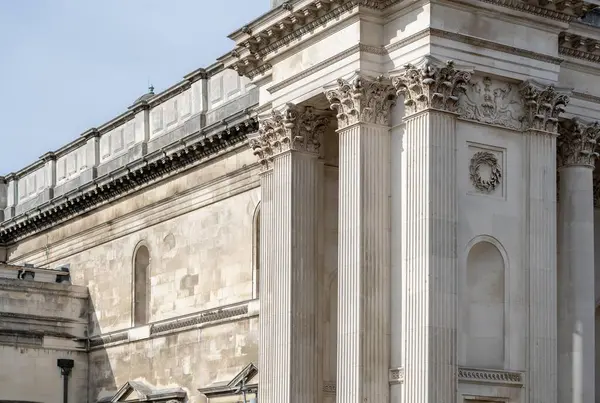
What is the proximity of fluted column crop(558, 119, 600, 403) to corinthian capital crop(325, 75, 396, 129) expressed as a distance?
416 cm

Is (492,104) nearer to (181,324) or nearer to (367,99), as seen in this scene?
(367,99)

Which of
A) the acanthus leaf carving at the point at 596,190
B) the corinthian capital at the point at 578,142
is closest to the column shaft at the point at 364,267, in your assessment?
the corinthian capital at the point at 578,142

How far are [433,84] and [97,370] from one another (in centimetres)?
2248

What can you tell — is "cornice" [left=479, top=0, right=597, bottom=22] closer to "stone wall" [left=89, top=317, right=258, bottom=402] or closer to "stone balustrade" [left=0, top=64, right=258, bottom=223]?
"stone balustrade" [left=0, top=64, right=258, bottom=223]

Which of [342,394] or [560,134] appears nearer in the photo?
[342,394]

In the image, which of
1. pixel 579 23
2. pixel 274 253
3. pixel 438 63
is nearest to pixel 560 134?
pixel 579 23

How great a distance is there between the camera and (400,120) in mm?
30219

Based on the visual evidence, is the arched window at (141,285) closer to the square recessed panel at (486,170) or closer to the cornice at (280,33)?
the cornice at (280,33)

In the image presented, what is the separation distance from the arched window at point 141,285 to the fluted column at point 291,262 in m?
13.3

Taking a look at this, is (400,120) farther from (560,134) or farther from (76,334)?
(76,334)

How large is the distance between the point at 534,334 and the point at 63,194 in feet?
84.2

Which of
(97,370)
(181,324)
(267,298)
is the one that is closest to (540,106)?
(267,298)

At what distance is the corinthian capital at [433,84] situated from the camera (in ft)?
95.4

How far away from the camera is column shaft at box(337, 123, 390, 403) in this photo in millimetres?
29516
